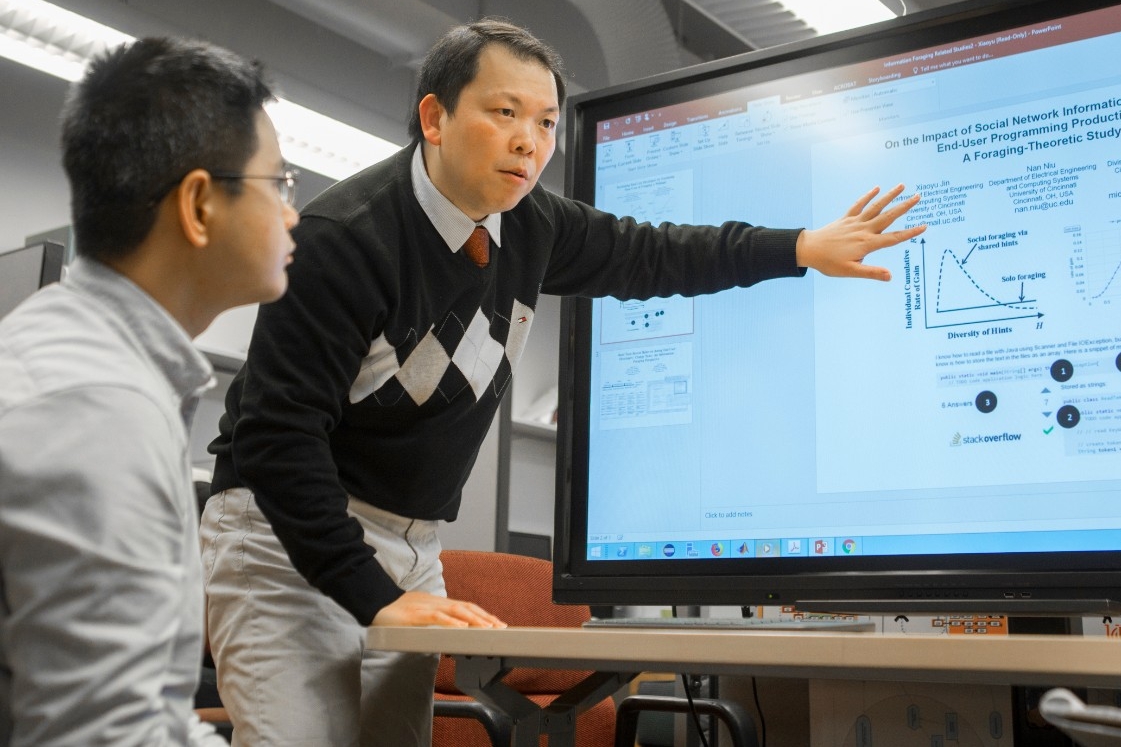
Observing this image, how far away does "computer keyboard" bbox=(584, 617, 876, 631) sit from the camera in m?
1.23

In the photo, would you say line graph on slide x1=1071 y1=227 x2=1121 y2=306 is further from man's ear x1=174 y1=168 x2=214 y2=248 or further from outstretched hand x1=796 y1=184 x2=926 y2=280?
man's ear x1=174 y1=168 x2=214 y2=248

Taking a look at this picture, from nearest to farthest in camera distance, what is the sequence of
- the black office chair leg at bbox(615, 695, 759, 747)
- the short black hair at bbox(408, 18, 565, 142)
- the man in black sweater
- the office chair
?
the man in black sweater < the short black hair at bbox(408, 18, 565, 142) < the black office chair leg at bbox(615, 695, 759, 747) < the office chair

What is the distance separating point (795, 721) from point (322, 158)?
143 inches

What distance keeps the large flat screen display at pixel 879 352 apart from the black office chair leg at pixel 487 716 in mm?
605

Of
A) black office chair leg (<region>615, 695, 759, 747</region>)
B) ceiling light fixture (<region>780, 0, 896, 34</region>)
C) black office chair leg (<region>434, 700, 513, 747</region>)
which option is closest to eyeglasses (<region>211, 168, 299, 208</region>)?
black office chair leg (<region>615, 695, 759, 747</region>)

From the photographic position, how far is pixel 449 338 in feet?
4.87

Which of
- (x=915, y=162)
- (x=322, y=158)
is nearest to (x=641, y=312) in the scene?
(x=915, y=162)

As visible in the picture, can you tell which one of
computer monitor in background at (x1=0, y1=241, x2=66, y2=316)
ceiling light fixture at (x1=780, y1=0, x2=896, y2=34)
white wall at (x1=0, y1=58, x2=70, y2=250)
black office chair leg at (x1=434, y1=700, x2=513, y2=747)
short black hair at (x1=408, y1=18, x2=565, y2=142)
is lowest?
black office chair leg at (x1=434, y1=700, x2=513, y2=747)

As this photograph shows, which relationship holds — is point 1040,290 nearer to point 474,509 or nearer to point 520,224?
point 520,224

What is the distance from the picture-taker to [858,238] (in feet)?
4.79

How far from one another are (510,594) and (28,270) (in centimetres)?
141

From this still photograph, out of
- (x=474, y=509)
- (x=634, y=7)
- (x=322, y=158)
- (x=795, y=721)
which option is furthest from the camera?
(x=322, y=158)

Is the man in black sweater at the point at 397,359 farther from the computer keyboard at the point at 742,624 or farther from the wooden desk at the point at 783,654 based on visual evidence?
the computer keyboard at the point at 742,624

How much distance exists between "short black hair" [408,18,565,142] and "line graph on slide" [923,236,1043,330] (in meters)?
0.60
